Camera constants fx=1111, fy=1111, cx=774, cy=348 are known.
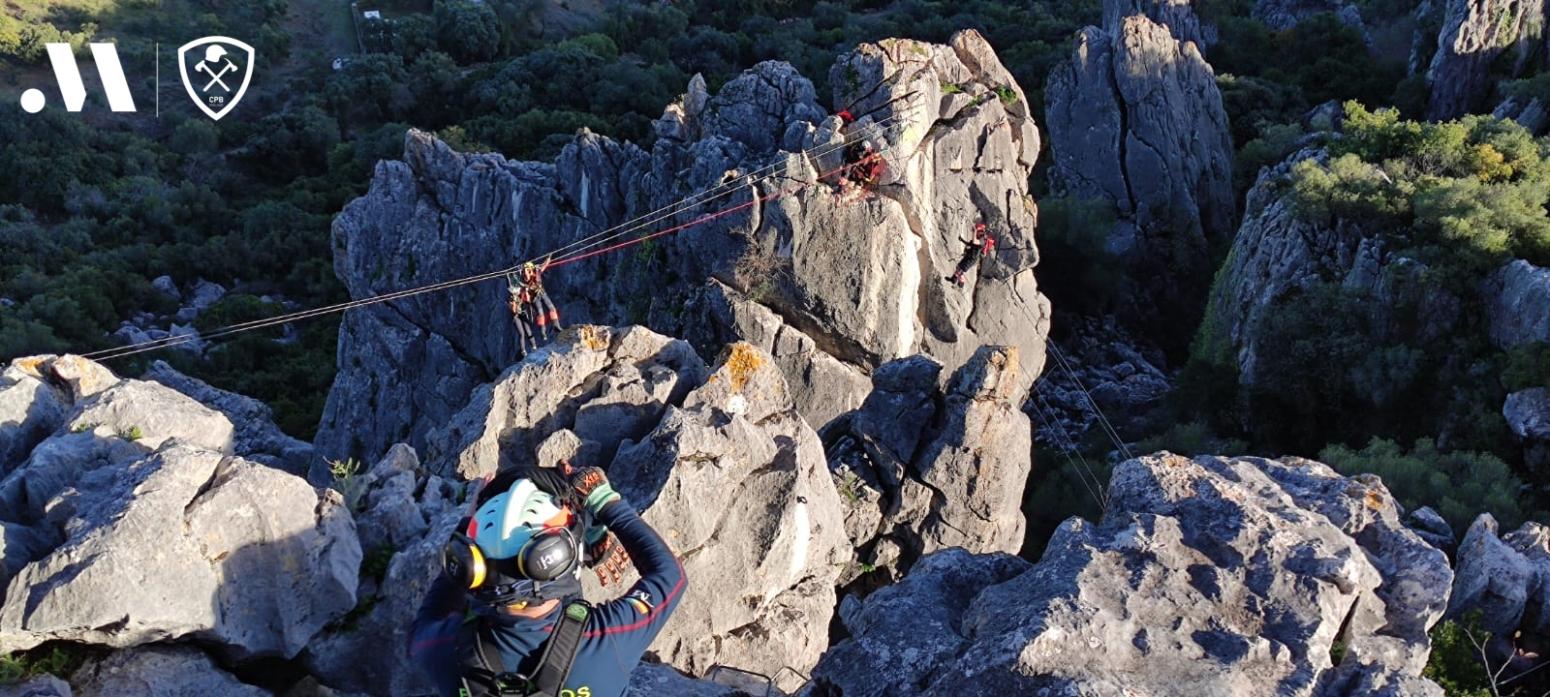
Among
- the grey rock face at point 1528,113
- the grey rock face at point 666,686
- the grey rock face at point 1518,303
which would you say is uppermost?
the grey rock face at point 666,686

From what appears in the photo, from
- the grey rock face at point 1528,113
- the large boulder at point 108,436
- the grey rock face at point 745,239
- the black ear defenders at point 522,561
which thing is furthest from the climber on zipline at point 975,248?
the grey rock face at point 1528,113

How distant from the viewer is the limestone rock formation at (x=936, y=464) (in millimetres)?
17297

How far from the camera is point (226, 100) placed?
66.4 metres

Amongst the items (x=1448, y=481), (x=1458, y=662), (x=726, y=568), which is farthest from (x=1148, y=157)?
(x=1458, y=662)

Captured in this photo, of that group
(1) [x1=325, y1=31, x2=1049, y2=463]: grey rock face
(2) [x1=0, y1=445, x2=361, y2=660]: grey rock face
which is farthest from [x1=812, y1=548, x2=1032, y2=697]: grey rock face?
(1) [x1=325, y1=31, x2=1049, y2=463]: grey rock face

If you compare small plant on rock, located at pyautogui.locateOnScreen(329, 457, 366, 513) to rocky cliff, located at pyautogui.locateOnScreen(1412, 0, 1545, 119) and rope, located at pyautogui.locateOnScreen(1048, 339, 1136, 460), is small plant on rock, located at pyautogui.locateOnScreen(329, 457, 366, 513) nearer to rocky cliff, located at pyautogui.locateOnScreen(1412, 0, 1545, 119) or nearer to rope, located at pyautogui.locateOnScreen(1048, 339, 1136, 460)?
rope, located at pyautogui.locateOnScreen(1048, 339, 1136, 460)

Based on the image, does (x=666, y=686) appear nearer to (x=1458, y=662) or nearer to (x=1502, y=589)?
(x=1458, y=662)

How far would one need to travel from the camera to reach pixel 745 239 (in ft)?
75.6

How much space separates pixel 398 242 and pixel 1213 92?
1284 inches

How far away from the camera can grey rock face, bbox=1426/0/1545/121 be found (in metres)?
47.1

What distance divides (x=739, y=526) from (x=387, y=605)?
3.99 meters

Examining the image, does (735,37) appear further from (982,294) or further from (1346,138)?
(982,294)

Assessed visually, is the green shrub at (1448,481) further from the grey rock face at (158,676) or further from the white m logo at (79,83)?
the white m logo at (79,83)

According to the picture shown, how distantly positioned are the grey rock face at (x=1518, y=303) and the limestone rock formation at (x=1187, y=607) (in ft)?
66.6
